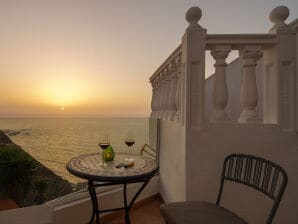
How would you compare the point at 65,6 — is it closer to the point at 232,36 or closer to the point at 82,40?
the point at 82,40

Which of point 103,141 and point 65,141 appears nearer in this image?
point 103,141

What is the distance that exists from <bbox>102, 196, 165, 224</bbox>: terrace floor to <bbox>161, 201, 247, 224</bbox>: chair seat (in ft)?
3.70

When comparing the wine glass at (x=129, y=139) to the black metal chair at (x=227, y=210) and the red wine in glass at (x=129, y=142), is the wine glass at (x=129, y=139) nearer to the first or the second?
the red wine in glass at (x=129, y=142)

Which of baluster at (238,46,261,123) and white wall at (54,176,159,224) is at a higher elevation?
baluster at (238,46,261,123)

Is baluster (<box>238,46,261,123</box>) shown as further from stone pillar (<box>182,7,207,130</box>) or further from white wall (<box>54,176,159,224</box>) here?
white wall (<box>54,176,159,224</box>)

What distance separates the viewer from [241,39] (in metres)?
1.78

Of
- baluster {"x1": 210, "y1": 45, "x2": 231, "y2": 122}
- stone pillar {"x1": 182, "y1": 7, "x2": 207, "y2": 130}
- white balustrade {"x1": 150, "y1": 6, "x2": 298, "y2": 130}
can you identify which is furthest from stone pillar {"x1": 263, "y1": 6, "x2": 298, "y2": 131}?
stone pillar {"x1": 182, "y1": 7, "x2": 207, "y2": 130}

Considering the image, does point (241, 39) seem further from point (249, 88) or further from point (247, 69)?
point (249, 88)

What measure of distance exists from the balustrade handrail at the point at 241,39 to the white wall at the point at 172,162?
75 cm

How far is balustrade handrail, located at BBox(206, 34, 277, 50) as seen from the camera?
5.77 feet

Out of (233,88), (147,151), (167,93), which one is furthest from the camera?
(233,88)

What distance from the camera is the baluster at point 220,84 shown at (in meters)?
1.80

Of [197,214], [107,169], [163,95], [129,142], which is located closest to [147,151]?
[163,95]

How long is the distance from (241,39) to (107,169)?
1.45m
